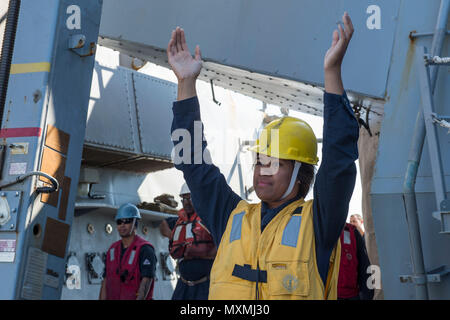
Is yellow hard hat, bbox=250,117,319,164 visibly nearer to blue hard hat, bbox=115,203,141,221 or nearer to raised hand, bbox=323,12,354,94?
raised hand, bbox=323,12,354,94

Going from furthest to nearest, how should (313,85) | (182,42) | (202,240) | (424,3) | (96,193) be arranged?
(96,193) < (202,240) < (313,85) < (424,3) < (182,42)

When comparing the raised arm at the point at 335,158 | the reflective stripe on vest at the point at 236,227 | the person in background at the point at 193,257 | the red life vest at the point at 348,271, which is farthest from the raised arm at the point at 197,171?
the person in background at the point at 193,257

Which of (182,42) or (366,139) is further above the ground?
(366,139)

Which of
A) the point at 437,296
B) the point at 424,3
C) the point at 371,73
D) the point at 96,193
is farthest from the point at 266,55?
the point at 96,193

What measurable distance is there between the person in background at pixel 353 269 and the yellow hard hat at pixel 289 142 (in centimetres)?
260

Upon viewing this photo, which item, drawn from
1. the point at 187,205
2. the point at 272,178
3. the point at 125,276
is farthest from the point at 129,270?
the point at 272,178

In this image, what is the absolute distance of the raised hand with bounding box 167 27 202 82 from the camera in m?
2.78

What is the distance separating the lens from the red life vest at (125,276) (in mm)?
6180

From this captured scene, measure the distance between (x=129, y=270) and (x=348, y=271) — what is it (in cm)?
232

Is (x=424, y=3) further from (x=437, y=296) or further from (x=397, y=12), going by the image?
(x=437, y=296)

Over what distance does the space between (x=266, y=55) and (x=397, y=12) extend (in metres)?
1.04

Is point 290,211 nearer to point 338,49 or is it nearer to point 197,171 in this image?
point 197,171

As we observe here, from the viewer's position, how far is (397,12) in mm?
4230

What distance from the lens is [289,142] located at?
2.64 metres
